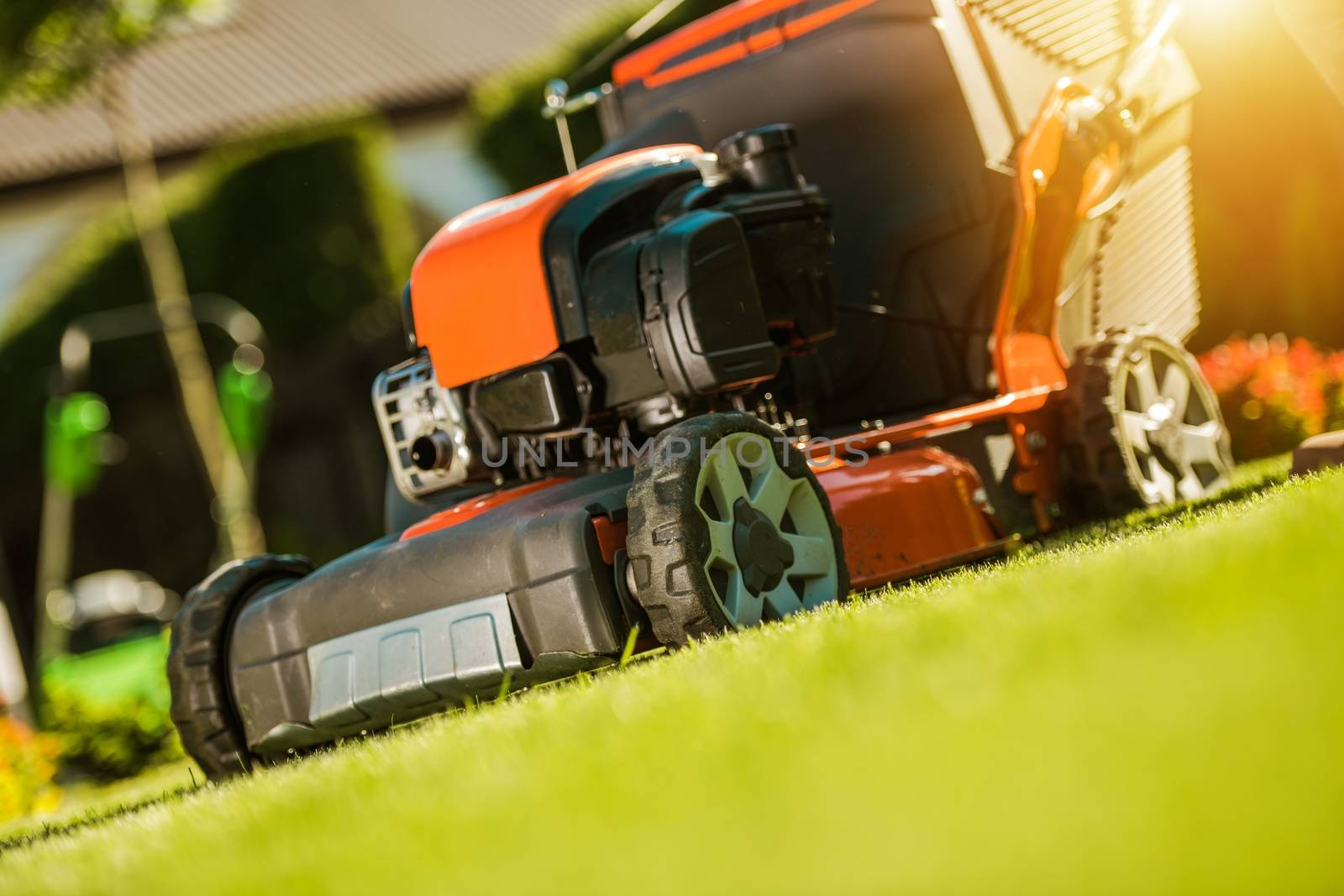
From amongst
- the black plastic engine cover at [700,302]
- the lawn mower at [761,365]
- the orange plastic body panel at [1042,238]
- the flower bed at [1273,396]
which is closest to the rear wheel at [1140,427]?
the lawn mower at [761,365]

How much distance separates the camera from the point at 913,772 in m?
1.71

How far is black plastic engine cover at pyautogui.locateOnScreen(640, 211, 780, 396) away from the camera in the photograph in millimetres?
3957

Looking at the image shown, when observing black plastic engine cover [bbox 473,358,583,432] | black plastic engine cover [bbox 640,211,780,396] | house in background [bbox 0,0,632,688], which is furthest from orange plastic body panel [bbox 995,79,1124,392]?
house in background [bbox 0,0,632,688]

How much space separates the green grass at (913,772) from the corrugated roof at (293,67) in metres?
18.0

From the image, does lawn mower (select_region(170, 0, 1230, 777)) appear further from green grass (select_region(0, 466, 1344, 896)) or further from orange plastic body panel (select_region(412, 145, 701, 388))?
green grass (select_region(0, 466, 1344, 896))

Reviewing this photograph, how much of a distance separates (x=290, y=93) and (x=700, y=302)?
19.2 m

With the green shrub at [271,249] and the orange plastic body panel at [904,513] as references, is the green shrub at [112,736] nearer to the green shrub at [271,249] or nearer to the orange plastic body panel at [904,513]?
the orange plastic body panel at [904,513]

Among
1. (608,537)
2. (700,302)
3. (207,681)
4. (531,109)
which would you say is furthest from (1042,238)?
(531,109)

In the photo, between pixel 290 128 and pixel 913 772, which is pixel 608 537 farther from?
pixel 290 128

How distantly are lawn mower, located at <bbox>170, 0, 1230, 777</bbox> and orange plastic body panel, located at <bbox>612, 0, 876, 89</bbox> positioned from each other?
0.02 meters

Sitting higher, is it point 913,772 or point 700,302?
point 700,302

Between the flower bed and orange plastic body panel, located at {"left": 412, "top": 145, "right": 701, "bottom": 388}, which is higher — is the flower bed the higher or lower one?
the lower one

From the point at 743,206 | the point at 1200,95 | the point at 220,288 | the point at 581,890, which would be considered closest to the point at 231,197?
the point at 220,288

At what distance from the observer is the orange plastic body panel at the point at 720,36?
223 inches
